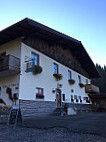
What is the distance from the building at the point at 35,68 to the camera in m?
9.07

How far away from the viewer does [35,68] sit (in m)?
10.3

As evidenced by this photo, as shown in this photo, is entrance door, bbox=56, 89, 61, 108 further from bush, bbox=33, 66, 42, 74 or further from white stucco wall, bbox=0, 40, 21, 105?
white stucco wall, bbox=0, 40, 21, 105

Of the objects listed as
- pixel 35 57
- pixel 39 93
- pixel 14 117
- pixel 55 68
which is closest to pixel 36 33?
pixel 35 57

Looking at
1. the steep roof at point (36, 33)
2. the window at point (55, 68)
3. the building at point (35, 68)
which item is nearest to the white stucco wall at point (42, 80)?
the building at point (35, 68)

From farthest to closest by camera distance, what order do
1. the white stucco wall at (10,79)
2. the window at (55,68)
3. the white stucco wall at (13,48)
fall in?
the window at (55,68) < the white stucco wall at (13,48) < the white stucco wall at (10,79)

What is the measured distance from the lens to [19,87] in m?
8.98

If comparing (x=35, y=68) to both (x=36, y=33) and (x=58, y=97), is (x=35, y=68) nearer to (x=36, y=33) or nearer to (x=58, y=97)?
(x=36, y=33)

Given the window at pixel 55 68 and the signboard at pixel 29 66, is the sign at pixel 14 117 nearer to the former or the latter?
the signboard at pixel 29 66

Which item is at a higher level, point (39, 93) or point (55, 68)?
point (55, 68)

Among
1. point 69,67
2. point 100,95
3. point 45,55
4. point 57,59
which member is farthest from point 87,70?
point 45,55

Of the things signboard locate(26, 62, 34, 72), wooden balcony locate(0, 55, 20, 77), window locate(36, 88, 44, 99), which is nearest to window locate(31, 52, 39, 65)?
signboard locate(26, 62, 34, 72)

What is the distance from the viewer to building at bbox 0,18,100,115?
9.07 meters

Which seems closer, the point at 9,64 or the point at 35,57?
the point at 9,64

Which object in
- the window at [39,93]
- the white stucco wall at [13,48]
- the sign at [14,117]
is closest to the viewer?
the sign at [14,117]
